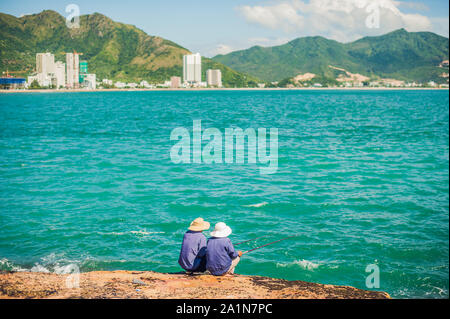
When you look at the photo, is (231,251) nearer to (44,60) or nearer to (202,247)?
(202,247)

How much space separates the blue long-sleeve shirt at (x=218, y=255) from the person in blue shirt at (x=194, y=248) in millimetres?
395

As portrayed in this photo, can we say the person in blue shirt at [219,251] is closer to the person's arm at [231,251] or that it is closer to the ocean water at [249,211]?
the person's arm at [231,251]

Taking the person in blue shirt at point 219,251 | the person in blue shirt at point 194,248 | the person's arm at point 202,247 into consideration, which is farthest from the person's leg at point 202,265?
the person in blue shirt at point 219,251

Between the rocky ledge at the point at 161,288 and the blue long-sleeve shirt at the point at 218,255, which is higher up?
the blue long-sleeve shirt at the point at 218,255

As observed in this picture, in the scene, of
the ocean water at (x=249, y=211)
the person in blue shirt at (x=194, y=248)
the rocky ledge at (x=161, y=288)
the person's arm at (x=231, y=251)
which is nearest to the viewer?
the rocky ledge at (x=161, y=288)

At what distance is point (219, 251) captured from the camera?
9.91 m

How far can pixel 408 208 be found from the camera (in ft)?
61.2

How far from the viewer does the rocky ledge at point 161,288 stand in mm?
8617

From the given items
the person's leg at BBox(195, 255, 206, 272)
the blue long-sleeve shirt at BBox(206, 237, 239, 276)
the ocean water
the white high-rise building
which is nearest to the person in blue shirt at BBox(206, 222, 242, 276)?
the blue long-sleeve shirt at BBox(206, 237, 239, 276)

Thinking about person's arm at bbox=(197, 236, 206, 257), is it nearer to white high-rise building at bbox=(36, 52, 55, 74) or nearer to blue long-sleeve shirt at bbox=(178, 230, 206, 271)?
blue long-sleeve shirt at bbox=(178, 230, 206, 271)

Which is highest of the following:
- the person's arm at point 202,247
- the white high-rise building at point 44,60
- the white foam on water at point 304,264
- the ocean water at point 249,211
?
the white high-rise building at point 44,60

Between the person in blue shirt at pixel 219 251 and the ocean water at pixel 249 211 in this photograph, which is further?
the ocean water at pixel 249 211
